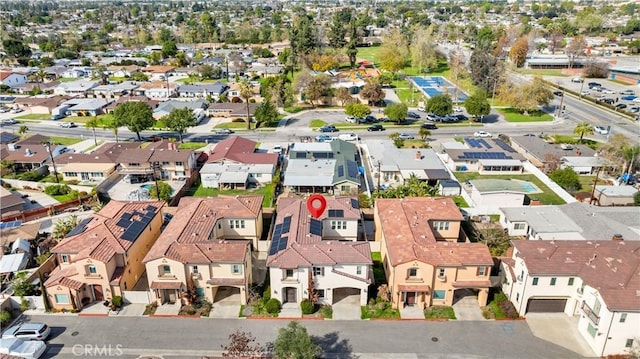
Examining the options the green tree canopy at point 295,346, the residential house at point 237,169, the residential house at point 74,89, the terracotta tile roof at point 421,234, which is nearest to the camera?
the green tree canopy at point 295,346

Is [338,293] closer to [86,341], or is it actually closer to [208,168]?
[86,341]

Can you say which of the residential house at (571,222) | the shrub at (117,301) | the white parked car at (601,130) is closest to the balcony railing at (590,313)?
the residential house at (571,222)

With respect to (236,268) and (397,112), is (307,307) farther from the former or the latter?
(397,112)

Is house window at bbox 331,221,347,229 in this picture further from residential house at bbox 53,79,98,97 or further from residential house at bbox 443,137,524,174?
residential house at bbox 53,79,98,97

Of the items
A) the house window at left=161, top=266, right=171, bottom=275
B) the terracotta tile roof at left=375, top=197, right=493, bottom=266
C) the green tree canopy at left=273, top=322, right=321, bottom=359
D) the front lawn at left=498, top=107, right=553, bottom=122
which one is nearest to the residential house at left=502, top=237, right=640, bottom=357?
the terracotta tile roof at left=375, top=197, right=493, bottom=266

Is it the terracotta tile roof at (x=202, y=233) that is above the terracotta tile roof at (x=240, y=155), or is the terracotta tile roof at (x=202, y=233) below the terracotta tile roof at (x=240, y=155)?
above

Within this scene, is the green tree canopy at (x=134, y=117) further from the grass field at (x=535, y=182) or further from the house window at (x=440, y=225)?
the house window at (x=440, y=225)

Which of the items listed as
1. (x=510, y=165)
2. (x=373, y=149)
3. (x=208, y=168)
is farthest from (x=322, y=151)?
(x=510, y=165)

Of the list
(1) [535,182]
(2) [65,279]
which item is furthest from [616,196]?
(2) [65,279]
